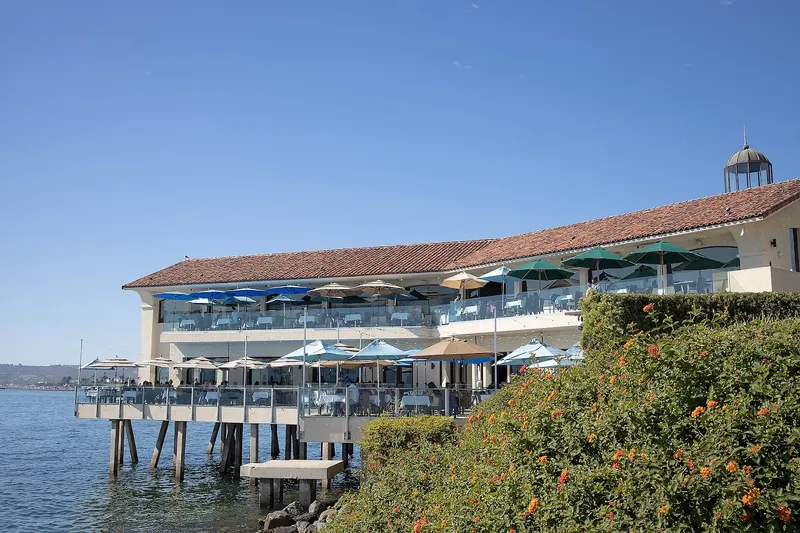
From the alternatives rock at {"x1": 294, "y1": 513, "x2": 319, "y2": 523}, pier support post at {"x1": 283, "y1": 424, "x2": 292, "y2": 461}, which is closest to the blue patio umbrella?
pier support post at {"x1": 283, "y1": 424, "x2": 292, "y2": 461}

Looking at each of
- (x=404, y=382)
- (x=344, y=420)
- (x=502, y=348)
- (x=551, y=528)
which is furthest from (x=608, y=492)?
(x=404, y=382)

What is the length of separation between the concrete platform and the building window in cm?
1529

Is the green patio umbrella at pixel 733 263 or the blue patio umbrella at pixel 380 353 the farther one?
the blue patio umbrella at pixel 380 353

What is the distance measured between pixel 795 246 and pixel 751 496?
20.6 m

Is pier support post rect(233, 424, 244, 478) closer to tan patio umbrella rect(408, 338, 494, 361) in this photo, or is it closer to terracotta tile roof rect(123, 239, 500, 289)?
terracotta tile roof rect(123, 239, 500, 289)

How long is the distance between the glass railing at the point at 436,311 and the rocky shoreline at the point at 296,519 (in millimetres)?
9521

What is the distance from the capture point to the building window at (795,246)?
25.0 m

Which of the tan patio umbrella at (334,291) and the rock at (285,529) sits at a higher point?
the tan patio umbrella at (334,291)

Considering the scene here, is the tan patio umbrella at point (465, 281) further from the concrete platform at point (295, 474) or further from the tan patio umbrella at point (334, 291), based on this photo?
the concrete platform at point (295, 474)

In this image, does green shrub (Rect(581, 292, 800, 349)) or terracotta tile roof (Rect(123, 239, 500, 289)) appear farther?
terracotta tile roof (Rect(123, 239, 500, 289))

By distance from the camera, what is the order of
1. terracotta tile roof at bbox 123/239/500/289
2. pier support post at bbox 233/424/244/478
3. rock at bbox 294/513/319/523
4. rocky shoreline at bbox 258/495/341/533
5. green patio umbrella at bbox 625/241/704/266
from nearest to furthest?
rocky shoreline at bbox 258/495/341/533
rock at bbox 294/513/319/523
green patio umbrella at bbox 625/241/704/266
pier support post at bbox 233/424/244/478
terracotta tile roof at bbox 123/239/500/289

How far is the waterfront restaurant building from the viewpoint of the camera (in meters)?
24.7

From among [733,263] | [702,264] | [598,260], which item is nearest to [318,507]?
[598,260]

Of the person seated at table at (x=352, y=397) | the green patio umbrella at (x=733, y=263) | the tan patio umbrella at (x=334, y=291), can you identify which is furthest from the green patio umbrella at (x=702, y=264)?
the tan patio umbrella at (x=334, y=291)
